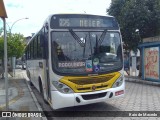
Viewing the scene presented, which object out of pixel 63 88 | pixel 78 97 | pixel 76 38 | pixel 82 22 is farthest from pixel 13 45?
pixel 78 97

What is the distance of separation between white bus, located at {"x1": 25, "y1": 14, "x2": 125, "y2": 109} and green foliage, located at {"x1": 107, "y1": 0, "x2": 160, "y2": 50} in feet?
35.1

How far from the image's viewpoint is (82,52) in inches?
313

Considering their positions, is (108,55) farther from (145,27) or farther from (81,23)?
(145,27)

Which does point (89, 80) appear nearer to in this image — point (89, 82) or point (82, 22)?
point (89, 82)

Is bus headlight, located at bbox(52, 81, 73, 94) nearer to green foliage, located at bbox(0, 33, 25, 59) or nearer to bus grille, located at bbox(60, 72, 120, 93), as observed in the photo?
bus grille, located at bbox(60, 72, 120, 93)

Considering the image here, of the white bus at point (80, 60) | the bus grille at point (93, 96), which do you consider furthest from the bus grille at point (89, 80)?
the bus grille at point (93, 96)

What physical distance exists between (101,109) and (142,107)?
133 cm

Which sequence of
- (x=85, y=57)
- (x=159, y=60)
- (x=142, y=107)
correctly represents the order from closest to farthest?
1. (x=85, y=57)
2. (x=142, y=107)
3. (x=159, y=60)

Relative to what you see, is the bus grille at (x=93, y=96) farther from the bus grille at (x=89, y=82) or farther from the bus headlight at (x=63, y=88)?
the bus headlight at (x=63, y=88)

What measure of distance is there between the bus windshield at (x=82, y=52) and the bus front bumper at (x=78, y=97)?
0.61 meters

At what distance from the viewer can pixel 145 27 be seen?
19000 millimetres

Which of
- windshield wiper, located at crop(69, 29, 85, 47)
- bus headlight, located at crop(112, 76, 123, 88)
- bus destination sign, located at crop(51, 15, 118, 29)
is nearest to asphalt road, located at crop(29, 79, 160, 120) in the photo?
bus headlight, located at crop(112, 76, 123, 88)

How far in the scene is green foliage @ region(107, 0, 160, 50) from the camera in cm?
1852

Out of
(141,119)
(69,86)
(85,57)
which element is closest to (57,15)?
(85,57)
